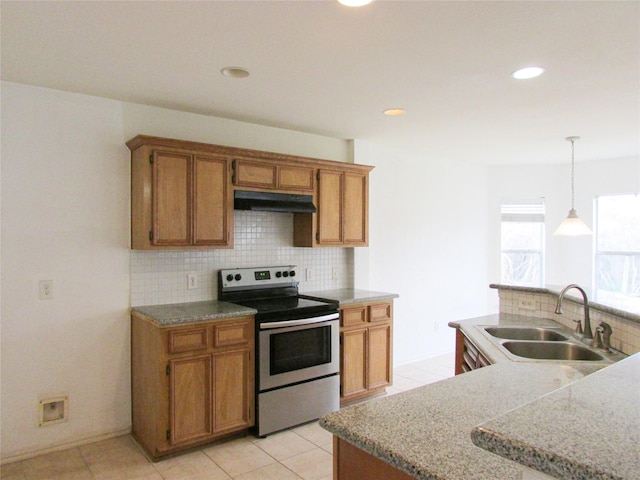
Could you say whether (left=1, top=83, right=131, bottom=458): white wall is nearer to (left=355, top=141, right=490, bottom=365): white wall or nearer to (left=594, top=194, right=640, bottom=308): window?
(left=355, top=141, right=490, bottom=365): white wall

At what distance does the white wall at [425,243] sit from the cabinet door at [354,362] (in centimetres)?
82

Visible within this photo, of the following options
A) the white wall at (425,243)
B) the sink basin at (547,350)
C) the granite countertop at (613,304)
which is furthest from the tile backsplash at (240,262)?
the sink basin at (547,350)

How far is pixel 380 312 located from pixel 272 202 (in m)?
1.37

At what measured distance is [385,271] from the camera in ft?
16.1

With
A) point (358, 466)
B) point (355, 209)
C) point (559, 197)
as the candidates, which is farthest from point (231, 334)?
point (559, 197)

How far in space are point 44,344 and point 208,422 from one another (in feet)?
3.88

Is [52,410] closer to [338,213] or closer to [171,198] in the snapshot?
[171,198]

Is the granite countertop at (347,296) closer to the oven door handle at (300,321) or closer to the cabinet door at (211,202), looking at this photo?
the oven door handle at (300,321)

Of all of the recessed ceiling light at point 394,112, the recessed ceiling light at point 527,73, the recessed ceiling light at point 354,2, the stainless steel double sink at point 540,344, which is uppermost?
the recessed ceiling light at point 394,112

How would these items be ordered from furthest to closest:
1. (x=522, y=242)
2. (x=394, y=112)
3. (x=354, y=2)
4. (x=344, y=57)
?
(x=522, y=242), (x=394, y=112), (x=344, y=57), (x=354, y=2)

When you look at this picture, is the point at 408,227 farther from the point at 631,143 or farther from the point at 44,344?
the point at 44,344

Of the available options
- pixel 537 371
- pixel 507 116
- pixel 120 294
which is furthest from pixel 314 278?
pixel 537 371

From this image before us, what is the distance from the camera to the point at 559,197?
6043 mm

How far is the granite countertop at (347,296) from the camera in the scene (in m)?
3.72
